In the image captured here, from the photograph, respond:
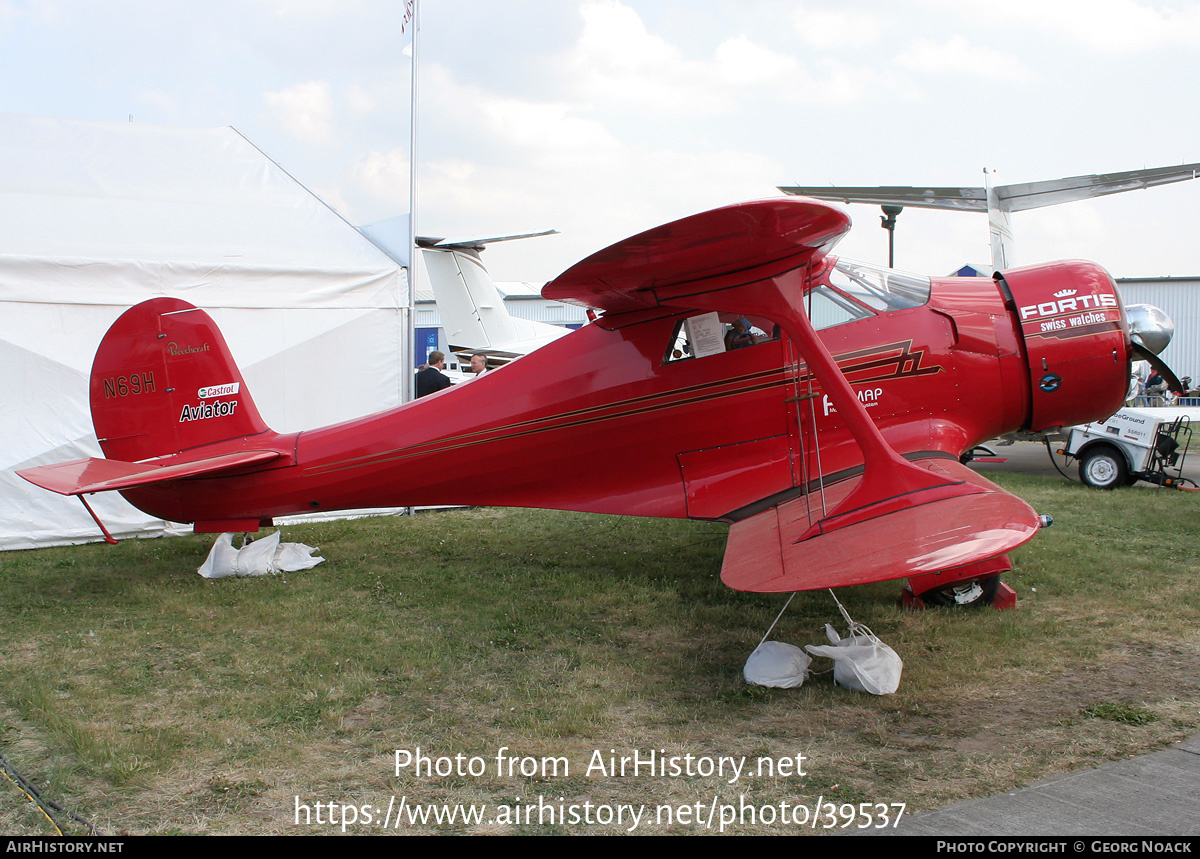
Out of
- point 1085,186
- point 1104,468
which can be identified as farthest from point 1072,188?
point 1104,468

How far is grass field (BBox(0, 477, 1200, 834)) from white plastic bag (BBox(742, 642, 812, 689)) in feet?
0.24

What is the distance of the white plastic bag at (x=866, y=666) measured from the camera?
4059 millimetres

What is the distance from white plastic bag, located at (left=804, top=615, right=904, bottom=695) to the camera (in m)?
4.06

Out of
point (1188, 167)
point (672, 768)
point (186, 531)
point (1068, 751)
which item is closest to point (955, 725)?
point (1068, 751)

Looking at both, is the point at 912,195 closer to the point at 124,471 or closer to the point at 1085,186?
the point at 1085,186

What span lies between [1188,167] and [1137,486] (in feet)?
24.4

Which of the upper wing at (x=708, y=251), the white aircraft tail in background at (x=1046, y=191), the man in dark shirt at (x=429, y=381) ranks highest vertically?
the white aircraft tail in background at (x=1046, y=191)

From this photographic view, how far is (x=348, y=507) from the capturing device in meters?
6.40

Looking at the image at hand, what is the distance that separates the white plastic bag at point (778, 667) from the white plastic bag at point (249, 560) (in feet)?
13.9

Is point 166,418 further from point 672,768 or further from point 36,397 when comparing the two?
point 672,768

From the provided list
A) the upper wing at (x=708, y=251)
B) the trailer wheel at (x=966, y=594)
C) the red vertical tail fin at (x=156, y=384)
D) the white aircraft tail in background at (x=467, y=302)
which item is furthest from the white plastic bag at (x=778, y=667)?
the white aircraft tail in background at (x=467, y=302)

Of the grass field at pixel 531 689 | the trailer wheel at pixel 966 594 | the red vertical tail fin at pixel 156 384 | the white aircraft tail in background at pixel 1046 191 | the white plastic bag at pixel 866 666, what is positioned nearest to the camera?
the grass field at pixel 531 689

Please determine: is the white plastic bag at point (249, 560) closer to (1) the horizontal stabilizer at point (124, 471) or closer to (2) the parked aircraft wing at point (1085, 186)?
(1) the horizontal stabilizer at point (124, 471)

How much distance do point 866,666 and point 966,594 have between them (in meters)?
1.58
